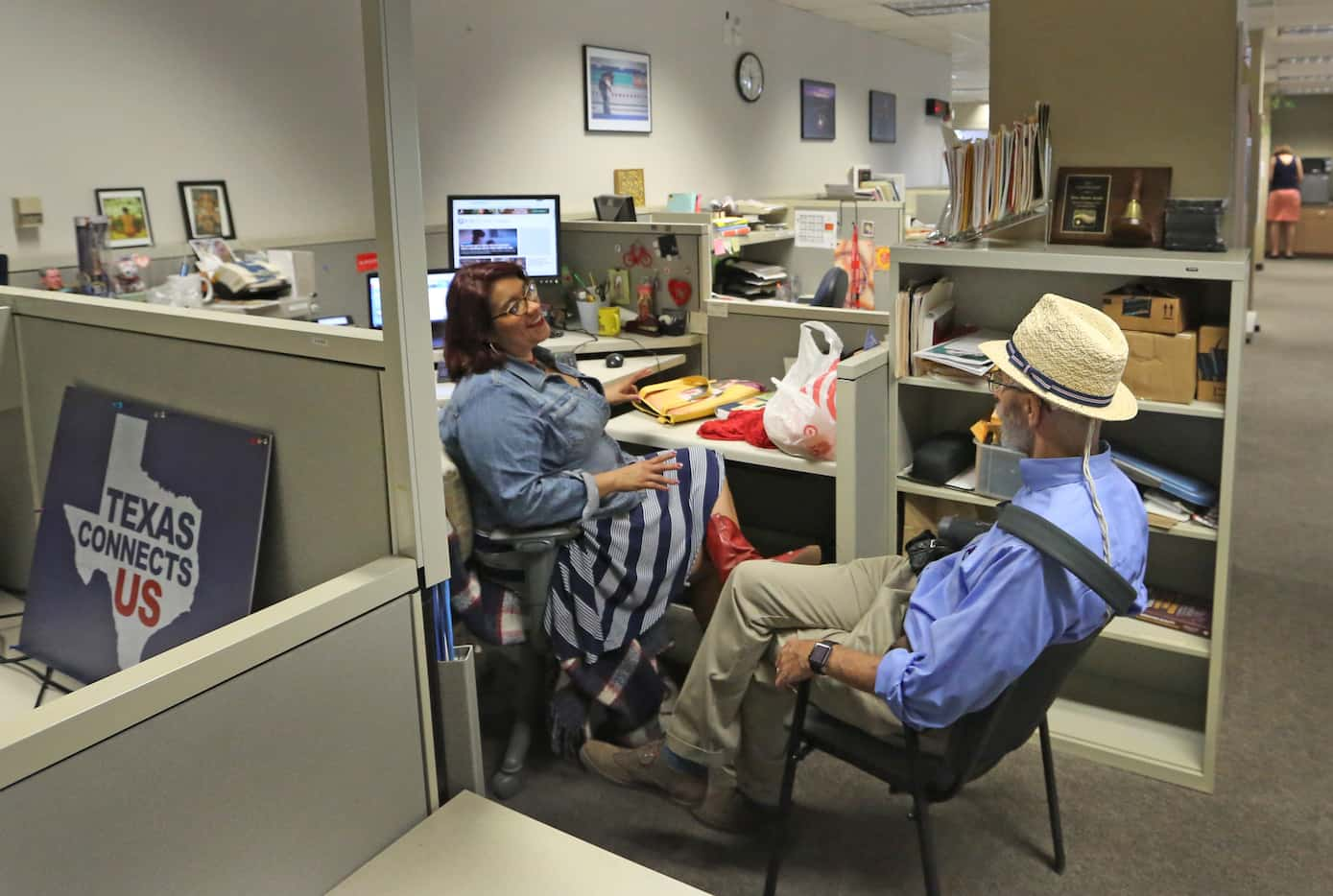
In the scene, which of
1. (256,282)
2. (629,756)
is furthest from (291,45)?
(629,756)

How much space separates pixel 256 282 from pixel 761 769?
7.77 feet

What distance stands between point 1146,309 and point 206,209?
10.8 ft

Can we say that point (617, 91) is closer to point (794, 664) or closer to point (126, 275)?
point (126, 275)

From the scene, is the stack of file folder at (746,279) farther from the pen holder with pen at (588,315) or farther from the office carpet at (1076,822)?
the office carpet at (1076,822)

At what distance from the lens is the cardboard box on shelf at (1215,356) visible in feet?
7.64

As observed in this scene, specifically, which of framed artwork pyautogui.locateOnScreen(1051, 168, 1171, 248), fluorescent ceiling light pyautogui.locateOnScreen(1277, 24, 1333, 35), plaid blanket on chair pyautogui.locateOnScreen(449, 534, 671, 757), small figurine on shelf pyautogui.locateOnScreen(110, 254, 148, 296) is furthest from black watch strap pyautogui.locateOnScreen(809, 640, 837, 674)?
Result: fluorescent ceiling light pyautogui.locateOnScreen(1277, 24, 1333, 35)

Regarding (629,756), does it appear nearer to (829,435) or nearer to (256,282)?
(829,435)

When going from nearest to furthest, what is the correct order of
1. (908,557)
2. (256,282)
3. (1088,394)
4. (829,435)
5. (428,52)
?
1. (1088,394)
2. (908,557)
3. (829,435)
4. (256,282)
5. (428,52)

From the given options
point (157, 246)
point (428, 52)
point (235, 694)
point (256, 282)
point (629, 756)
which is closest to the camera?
point (235, 694)

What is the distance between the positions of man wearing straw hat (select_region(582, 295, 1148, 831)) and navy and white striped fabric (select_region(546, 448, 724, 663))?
380mm

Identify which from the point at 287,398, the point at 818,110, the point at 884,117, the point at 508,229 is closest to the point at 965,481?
the point at 287,398

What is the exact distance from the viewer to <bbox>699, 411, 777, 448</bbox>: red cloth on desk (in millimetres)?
2799

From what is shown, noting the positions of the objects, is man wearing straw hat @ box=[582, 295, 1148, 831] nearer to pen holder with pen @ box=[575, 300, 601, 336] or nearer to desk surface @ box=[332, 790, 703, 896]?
desk surface @ box=[332, 790, 703, 896]

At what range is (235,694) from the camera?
3.41ft
